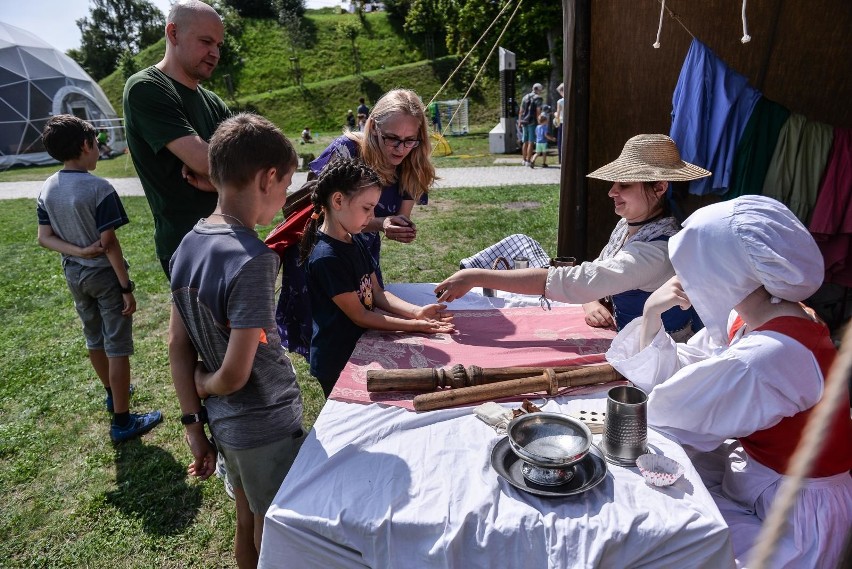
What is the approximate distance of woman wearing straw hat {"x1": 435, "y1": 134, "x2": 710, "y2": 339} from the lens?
2387 millimetres

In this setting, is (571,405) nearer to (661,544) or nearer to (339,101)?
(661,544)

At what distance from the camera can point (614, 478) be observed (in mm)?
1479

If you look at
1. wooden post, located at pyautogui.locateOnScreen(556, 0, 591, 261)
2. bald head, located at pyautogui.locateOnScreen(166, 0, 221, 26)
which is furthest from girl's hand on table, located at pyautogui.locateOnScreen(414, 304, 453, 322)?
wooden post, located at pyautogui.locateOnScreen(556, 0, 591, 261)

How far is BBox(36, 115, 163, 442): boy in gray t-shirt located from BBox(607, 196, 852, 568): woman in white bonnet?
3.03 metres

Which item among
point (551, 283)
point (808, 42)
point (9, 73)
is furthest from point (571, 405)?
point (9, 73)

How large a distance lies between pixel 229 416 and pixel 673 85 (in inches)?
137

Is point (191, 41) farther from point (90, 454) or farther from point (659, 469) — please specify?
point (659, 469)

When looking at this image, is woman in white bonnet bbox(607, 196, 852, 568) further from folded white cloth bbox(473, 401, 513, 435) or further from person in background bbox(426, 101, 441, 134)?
person in background bbox(426, 101, 441, 134)

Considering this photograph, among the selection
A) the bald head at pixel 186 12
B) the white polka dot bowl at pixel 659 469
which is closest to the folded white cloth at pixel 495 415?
the white polka dot bowl at pixel 659 469

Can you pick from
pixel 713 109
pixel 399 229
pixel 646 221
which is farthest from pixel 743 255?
pixel 713 109

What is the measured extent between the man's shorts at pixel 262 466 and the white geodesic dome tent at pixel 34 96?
971 inches

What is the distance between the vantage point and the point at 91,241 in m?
3.31

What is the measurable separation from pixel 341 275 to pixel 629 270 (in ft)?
4.04

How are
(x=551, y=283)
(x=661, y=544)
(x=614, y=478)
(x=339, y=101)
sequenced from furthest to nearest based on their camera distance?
(x=339, y=101), (x=551, y=283), (x=614, y=478), (x=661, y=544)
